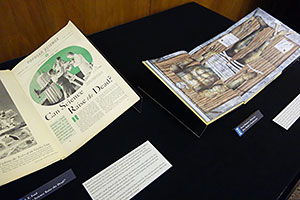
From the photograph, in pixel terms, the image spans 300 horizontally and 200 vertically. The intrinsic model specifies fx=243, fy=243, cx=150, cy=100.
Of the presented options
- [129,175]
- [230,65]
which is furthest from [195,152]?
[230,65]

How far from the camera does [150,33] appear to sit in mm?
1020

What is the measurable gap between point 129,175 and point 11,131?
1.02 feet

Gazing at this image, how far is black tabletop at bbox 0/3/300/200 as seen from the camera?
584 millimetres

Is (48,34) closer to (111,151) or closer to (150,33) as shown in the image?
(150,33)

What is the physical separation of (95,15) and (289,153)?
84 centimetres

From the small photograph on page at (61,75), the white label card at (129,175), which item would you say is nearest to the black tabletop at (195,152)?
the white label card at (129,175)

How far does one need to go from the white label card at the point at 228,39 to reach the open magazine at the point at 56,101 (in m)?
0.45

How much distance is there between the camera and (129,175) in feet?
1.92

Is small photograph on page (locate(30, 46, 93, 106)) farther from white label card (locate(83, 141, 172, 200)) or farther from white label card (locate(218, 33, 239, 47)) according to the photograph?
white label card (locate(218, 33, 239, 47))

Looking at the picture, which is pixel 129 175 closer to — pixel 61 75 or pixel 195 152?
pixel 195 152

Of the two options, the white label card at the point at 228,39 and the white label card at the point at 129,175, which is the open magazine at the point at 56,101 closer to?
the white label card at the point at 129,175

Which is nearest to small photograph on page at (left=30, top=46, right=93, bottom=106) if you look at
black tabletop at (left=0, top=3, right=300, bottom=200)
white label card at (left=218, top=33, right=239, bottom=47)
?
black tabletop at (left=0, top=3, right=300, bottom=200)

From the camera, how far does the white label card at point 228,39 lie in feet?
Answer: 2.98

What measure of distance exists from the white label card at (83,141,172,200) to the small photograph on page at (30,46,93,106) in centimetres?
23
